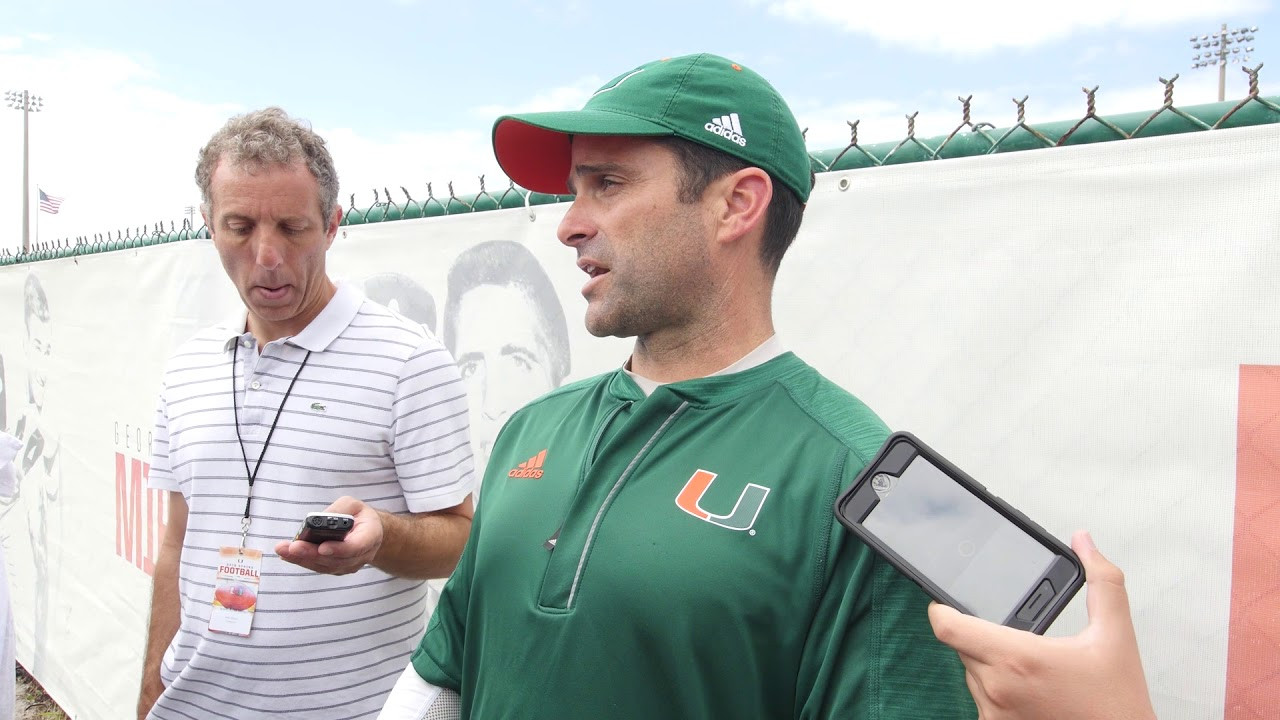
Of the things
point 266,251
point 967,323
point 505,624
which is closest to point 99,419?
point 266,251

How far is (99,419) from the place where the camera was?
457 centimetres

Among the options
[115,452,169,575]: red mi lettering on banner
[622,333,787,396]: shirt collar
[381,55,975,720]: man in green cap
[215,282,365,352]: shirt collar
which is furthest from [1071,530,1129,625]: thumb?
[115,452,169,575]: red mi lettering on banner

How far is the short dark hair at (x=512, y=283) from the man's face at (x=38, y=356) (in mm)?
3825

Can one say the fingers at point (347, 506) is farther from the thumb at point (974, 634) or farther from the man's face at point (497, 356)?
the thumb at point (974, 634)

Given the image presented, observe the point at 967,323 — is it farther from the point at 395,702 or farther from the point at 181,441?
the point at 181,441

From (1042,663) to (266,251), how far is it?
6.45 feet

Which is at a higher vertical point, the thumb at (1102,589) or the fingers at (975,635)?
the thumb at (1102,589)

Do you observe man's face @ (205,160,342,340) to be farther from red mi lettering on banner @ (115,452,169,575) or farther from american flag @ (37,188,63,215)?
american flag @ (37,188,63,215)

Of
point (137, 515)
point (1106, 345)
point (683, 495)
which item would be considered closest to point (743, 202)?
point (683, 495)

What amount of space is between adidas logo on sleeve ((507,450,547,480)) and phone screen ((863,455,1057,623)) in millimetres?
561

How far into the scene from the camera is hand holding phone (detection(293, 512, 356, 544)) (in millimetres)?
1619

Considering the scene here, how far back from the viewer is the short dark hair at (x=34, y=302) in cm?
528

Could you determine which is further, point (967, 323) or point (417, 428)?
point (417, 428)

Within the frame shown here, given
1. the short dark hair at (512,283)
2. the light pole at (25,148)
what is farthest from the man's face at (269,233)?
the light pole at (25,148)
